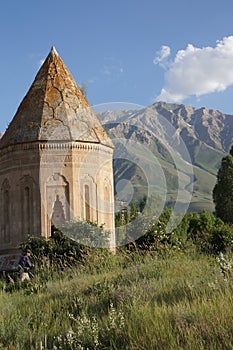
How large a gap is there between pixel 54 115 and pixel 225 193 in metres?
19.3

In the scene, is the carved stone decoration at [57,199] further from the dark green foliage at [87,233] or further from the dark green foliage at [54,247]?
the dark green foliage at [87,233]

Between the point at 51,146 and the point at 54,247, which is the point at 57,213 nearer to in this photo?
the point at 51,146

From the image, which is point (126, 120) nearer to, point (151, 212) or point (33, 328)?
point (151, 212)

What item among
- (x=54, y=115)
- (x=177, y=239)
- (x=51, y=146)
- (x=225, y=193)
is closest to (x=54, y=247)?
(x=177, y=239)

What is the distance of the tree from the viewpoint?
3417 cm

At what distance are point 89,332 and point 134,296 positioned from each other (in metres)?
1.14

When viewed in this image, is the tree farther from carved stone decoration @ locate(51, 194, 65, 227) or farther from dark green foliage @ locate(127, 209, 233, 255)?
carved stone decoration @ locate(51, 194, 65, 227)

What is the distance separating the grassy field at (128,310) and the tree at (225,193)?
2500cm

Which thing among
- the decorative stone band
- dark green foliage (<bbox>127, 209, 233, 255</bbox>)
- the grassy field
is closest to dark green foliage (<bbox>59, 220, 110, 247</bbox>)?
dark green foliage (<bbox>127, 209, 233, 255</bbox>)

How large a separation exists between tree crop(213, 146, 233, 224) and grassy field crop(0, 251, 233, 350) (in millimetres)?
24997

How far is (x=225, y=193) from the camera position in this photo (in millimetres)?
34719

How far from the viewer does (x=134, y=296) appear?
6504 mm

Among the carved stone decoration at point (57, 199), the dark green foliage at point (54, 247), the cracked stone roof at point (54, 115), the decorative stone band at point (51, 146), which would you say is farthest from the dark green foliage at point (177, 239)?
the cracked stone roof at point (54, 115)

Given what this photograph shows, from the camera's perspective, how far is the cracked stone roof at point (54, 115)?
58.9ft
